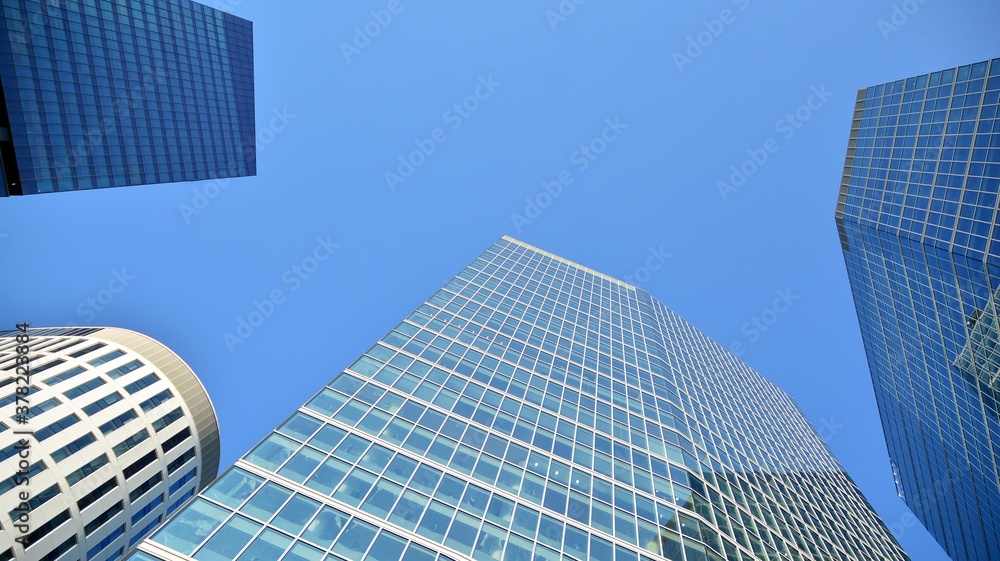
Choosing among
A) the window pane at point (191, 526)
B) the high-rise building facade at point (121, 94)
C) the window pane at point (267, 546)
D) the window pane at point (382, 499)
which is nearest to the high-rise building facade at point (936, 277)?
the window pane at point (382, 499)

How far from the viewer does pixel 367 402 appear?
29.8 m

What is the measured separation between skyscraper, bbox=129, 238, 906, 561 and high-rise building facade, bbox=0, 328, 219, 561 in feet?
78.5

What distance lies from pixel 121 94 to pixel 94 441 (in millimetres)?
50931

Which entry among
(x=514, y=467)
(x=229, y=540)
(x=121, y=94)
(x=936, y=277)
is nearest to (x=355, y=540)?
(x=229, y=540)

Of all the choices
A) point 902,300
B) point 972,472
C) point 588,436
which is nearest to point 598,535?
point 588,436

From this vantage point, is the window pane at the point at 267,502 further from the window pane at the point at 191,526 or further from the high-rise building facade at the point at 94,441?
the high-rise building facade at the point at 94,441

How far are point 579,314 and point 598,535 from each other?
3645 cm

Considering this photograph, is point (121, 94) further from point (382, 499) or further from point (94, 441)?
point (382, 499)

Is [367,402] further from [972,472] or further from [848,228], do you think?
[848,228]

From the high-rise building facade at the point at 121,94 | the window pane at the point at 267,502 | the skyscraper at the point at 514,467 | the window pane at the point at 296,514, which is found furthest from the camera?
the high-rise building facade at the point at 121,94

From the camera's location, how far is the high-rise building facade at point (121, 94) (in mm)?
62594

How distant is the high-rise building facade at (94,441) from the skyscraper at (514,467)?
942 inches

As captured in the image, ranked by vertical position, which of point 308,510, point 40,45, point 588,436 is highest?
point 40,45

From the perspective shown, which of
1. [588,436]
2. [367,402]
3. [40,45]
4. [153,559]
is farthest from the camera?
[40,45]
